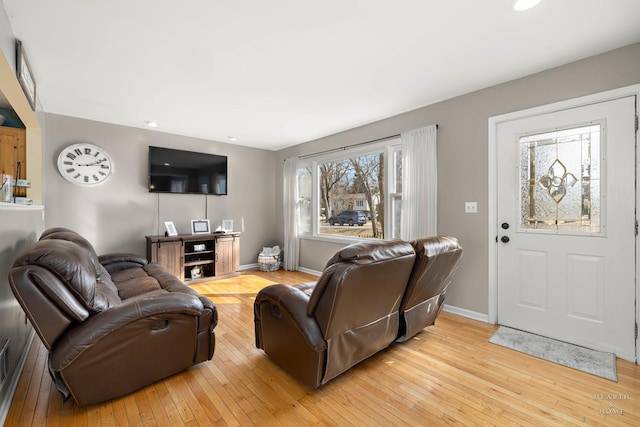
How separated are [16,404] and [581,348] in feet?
13.4

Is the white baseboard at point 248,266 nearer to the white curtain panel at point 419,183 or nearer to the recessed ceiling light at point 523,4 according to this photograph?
the white curtain panel at point 419,183

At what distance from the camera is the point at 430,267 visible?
2092mm

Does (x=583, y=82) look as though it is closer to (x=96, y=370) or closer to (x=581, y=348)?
(x=581, y=348)

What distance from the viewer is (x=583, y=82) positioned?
95.1 inches

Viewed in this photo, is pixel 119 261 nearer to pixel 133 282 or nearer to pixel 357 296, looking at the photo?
pixel 133 282

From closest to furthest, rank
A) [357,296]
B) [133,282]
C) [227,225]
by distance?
[357,296]
[133,282]
[227,225]

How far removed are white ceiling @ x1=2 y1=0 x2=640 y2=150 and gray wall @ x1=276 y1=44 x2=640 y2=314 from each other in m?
0.11

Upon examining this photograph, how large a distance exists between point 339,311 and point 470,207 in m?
2.15

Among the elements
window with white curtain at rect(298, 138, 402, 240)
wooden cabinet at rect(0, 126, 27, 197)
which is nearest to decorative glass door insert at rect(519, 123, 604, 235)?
window with white curtain at rect(298, 138, 402, 240)

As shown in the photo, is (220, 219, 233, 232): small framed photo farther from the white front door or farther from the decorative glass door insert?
the decorative glass door insert

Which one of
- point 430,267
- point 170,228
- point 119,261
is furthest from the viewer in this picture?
point 170,228

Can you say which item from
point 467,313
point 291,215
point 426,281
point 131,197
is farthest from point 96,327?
point 291,215

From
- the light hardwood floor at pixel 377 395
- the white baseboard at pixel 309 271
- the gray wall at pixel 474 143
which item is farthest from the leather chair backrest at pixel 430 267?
the white baseboard at pixel 309 271

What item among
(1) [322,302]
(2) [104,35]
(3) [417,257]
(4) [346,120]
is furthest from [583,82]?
(2) [104,35]
